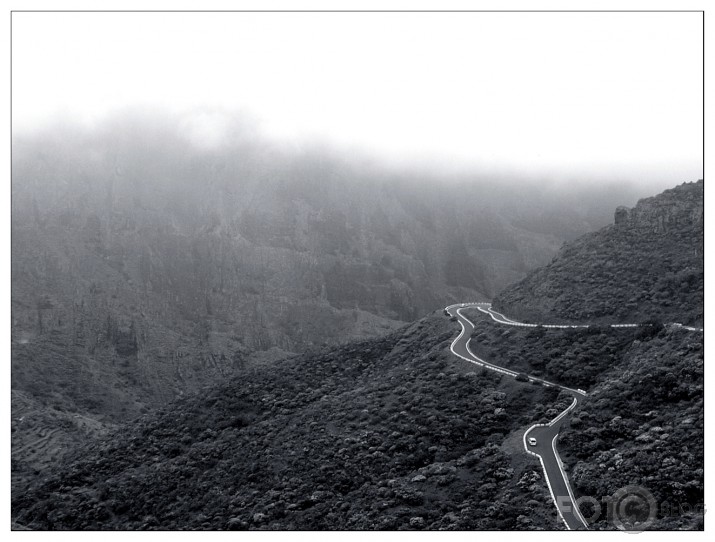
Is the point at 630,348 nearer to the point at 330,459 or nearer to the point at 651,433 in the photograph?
the point at 651,433

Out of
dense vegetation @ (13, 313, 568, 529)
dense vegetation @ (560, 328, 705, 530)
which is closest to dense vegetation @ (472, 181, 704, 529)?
dense vegetation @ (560, 328, 705, 530)

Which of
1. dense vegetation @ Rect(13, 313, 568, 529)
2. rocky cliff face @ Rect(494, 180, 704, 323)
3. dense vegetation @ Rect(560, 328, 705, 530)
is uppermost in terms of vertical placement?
rocky cliff face @ Rect(494, 180, 704, 323)

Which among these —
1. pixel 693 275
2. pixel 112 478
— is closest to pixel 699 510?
pixel 693 275

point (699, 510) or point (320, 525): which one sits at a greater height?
point (699, 510)

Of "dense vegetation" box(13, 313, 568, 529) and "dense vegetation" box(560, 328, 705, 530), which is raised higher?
"dense vegetation" box(560, 328, 705, 530)

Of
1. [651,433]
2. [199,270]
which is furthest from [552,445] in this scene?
[199,270]

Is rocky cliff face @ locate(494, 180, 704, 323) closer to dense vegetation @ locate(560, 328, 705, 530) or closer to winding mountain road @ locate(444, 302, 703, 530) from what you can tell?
winding mountain road @ locate(444, 302, 703, 530)

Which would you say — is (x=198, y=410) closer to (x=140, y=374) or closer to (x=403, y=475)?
(x=403, y=475)
